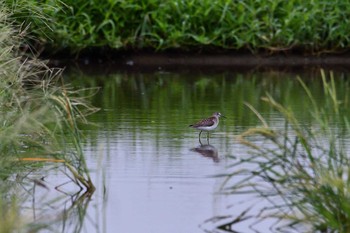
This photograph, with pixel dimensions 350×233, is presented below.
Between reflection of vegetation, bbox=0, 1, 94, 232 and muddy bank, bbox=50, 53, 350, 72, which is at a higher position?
muddy bank, bbox=50, 53, 350, 72

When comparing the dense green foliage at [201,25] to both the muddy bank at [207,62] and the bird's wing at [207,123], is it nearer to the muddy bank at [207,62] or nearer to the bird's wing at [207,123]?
the muddy bank at [207,62]

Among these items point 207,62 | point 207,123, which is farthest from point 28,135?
point 207,62

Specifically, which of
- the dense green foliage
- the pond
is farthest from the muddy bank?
the pond

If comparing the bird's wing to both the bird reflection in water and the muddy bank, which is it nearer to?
the bird reflection in water

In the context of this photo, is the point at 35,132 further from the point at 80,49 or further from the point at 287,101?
the point at 80,49

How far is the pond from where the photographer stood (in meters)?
7.93

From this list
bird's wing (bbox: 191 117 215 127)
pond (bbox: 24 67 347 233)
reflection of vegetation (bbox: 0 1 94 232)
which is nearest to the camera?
reflection of vegetation (bbox: 0 1 94 232)

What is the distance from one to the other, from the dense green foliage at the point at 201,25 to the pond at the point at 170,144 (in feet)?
2.05

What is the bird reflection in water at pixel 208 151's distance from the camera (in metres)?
10.2

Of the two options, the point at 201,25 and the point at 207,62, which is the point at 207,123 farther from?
the point at 201,25

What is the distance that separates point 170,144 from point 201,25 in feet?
25.0

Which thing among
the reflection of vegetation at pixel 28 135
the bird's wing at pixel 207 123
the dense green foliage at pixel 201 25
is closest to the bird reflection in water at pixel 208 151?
the bird's wing at pixel 207 123

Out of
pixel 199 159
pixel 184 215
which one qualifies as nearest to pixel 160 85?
pixel 199 159

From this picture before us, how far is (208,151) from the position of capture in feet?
34.5
